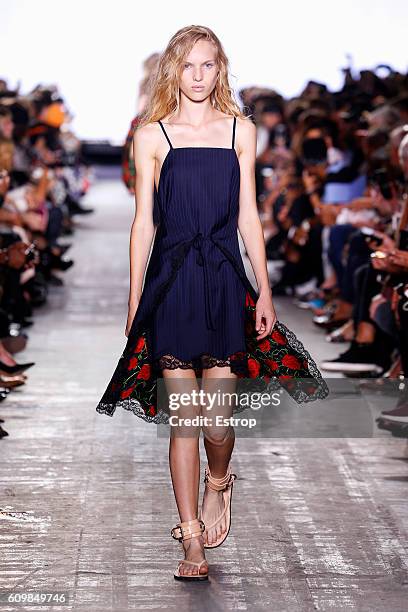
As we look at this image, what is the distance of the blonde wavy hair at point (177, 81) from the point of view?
3270 mm

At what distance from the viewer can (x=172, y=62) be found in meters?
3.29

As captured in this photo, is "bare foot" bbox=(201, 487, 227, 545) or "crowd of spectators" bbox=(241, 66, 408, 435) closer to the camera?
"bare foot" bbox=(201, 487, 227, 545)

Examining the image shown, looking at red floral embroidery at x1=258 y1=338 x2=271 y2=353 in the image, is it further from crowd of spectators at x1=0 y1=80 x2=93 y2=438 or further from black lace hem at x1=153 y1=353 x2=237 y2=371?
crowd of spectators at x1=0 y1=80 x2=93 y2=438

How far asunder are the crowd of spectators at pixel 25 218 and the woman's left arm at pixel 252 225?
155 centimetres

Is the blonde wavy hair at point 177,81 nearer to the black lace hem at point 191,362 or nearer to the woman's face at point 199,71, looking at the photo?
the woman's face at point 199,71

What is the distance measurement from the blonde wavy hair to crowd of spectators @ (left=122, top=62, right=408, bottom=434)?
0.56ft

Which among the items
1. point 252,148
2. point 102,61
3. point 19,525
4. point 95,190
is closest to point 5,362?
point 19,525

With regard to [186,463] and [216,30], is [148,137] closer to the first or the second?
[186,463]

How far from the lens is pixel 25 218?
7.47 m

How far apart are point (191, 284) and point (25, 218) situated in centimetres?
428

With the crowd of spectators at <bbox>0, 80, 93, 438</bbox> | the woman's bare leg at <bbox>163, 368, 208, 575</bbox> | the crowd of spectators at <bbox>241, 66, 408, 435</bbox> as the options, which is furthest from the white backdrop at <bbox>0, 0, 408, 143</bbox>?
the woman's bare leg at <bbox>163, 368, 208, 575</bbox>

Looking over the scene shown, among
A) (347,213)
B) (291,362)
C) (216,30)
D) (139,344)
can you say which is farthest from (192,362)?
(216,30)

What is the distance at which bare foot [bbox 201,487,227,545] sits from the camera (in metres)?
3.42

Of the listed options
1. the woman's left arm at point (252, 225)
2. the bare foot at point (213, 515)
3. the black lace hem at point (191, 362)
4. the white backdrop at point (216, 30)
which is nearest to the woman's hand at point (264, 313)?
the woman's left arm at point (252, 225)
